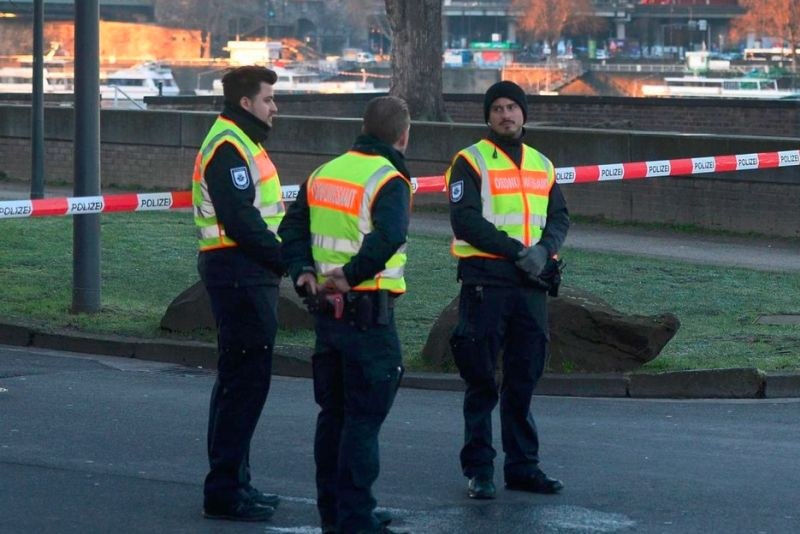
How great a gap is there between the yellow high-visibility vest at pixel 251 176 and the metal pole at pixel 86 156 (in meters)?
5.70

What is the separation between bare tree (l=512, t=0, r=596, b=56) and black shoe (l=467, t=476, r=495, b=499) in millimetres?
112256

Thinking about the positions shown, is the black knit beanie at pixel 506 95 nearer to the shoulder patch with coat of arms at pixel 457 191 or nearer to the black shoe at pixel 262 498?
the shoulder patch with coat of arms at pixel 457 191

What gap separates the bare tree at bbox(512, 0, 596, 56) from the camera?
11731 cm

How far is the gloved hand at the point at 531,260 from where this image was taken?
689 cm

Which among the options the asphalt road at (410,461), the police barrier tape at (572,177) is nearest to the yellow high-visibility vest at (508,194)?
the asphalt road at (410,461)

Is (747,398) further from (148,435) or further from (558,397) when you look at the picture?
(148,435)

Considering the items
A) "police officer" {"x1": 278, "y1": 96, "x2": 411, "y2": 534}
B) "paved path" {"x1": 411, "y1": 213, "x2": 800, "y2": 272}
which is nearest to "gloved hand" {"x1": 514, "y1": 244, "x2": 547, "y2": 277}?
"police officer" {"x1": 278, "y1": 96, "x2": 411, "y2": 534}

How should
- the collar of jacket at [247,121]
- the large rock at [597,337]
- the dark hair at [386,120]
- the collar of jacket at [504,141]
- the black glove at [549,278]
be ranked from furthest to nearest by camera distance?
the large rock at [597,337]
the collar of jacket at [504,141]
the black glove at [549,278]
the collar of jacket at [247,121]
the dark hair at [386,120]

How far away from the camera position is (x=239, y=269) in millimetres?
6527

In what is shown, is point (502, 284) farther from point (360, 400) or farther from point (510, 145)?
point (360, 400)

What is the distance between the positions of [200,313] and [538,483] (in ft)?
15.5

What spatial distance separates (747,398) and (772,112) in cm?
2164

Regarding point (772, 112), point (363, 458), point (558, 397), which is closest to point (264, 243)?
point (363, 458)

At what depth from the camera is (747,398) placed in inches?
384
